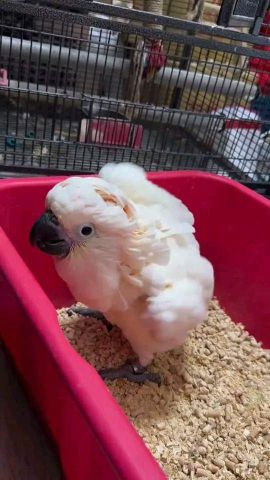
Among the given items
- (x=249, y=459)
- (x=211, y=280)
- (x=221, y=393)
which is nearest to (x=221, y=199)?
(x=211, y=280)

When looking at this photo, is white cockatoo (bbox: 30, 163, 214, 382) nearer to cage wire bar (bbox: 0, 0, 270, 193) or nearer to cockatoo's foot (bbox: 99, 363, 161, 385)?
cockatoo's foot (bbox: 99, 363, 161, 385)

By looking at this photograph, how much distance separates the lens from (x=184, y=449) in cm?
78

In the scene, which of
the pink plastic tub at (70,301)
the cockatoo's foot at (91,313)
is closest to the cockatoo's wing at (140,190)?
the pink plastic tub at (70,301)

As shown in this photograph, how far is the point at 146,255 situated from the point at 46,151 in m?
0.91

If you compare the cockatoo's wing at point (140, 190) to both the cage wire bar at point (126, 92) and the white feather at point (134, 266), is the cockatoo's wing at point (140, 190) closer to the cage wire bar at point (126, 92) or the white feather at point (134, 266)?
the white feather at point (134, 266)

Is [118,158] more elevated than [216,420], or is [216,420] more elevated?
[118,158]

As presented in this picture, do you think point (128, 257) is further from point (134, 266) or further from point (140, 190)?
point (140, 190)

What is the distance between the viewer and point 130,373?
87cm

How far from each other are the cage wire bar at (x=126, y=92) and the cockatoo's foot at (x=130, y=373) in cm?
72

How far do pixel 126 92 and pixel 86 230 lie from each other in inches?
37.0

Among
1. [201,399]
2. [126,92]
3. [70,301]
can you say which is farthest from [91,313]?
[126,92]

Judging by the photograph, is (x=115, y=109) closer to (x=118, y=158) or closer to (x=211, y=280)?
(x=118, y=158)

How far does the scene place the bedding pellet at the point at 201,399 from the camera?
0.77m

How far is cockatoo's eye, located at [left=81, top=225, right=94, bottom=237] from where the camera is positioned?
2.16 ft
